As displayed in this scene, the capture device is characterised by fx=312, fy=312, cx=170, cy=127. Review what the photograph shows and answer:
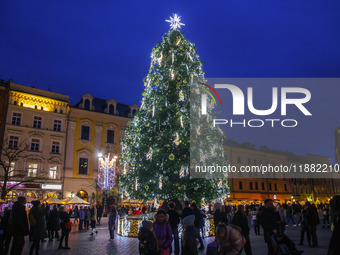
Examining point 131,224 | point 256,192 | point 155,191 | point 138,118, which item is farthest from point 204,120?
point 256,192

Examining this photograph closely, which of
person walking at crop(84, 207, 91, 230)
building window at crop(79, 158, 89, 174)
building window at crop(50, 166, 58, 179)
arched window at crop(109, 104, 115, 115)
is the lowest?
person walking at crop(84, 207, 91, 230)

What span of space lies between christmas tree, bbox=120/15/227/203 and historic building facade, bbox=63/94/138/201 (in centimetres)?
2350

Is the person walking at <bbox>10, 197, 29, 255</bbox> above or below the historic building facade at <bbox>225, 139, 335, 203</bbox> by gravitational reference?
below

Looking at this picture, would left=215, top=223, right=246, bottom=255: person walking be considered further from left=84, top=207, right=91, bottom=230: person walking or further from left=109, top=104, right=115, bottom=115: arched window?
left=109, top=104, right=115, bottom=115: arched window

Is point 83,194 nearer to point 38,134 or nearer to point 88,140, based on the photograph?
point 88,140

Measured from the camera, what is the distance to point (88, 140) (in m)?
44.3

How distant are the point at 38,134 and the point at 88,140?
267 inches

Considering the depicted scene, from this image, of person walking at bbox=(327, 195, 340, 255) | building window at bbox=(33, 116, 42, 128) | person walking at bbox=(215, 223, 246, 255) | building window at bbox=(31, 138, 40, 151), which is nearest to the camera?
person walking at bbox=(215, 223, 246, 255)

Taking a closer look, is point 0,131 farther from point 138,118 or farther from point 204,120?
point 204,120

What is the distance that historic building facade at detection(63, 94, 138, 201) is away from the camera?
41969mm

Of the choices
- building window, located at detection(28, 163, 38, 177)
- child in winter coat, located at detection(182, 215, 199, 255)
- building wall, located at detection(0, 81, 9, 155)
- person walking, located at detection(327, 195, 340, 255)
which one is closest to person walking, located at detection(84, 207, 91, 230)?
child in winter coat, located at detection(182, 215, 199, 255)

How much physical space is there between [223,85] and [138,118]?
5.36 meters

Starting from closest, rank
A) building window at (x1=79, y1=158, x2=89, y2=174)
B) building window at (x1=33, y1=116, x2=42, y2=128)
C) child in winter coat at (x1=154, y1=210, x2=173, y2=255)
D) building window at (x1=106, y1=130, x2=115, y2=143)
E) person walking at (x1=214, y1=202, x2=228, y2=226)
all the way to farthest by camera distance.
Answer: child in winter coat at (x1=154, y1=210, x2=173, y2=255) < person walking at (x1=214, y1=202, x2=228, y2=226) < building window at (x1=33, y1=116, x2=42, y2=128) < building window at (x1=79, y1=158, x2=89, y2=174) < building window at (x1=106, y1=130, x2=115, y2=143)

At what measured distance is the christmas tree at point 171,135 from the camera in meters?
16.8
